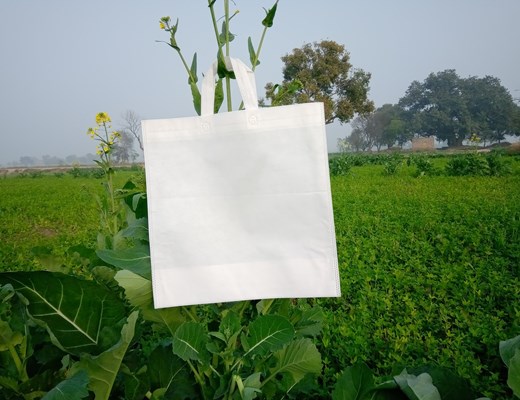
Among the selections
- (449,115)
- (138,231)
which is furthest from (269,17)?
(449,115)

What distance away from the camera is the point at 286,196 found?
1017 mm

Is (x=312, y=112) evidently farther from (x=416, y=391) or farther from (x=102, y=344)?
(x=102, y=344)

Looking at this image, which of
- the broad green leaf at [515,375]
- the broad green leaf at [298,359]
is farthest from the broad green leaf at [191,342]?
the broad green leaf at [515,375]

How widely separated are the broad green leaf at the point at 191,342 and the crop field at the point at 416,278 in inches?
21.3

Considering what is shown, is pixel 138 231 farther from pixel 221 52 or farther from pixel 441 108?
pixel 441 108

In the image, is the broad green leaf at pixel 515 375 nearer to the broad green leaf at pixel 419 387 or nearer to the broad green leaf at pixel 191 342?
the broad green leaf at pixel 419 387

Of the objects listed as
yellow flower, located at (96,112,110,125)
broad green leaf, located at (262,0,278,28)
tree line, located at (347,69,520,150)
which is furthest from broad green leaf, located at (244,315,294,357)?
tree line, located at (347,69,520,150)

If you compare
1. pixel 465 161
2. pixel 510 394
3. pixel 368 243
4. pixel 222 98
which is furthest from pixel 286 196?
pixel 465 161

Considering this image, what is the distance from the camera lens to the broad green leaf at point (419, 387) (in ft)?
3.25

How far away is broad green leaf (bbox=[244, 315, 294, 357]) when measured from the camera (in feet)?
3.59

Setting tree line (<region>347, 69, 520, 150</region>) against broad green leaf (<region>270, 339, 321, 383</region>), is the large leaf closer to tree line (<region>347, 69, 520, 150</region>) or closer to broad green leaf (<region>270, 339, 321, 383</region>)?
broad green leaf (<region>270, 339, 321, 383</region>)

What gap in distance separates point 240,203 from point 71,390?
54 cm

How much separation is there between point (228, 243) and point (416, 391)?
55cm

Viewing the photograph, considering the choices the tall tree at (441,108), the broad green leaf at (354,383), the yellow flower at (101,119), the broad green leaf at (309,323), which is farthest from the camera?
the tall tree at (441,108)
